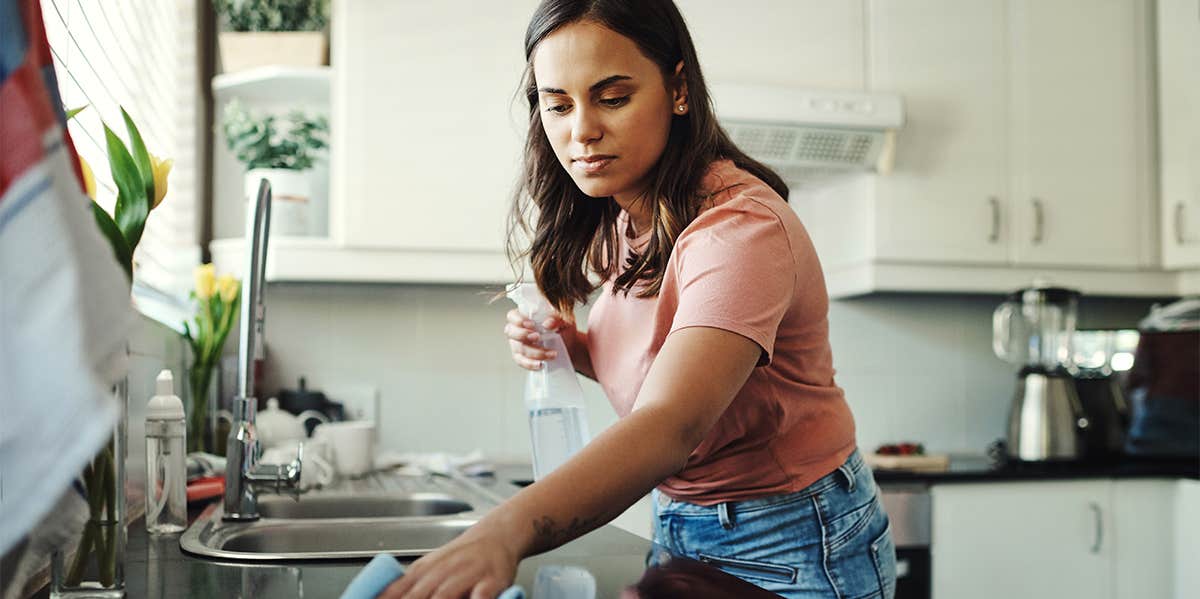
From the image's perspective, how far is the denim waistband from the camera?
1127 millimetres

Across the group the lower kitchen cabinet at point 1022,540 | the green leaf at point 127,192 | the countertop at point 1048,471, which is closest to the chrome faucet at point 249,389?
the green leaf at point 127,192

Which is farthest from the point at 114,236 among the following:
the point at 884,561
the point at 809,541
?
the point at 884,561

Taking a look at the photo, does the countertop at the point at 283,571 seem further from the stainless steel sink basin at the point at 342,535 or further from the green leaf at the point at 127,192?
the green leaf at the point at 127,192

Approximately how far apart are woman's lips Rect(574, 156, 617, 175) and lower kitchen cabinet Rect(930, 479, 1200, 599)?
158 cm

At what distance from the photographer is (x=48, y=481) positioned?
498 millimetres

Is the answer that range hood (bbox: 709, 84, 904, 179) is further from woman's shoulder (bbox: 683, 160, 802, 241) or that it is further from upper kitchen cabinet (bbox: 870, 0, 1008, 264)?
woman's shoulder (bbox: 683, 160, 802, 241)

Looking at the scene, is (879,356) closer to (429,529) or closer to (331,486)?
(331,486)

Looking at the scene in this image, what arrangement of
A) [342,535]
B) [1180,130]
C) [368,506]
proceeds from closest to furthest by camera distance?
[342,535] < [368,506] < [1180,130]

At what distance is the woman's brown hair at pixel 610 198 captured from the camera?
41.5 inches

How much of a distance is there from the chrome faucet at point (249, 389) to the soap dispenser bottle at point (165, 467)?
10 centimetres

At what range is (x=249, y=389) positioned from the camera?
136 cm

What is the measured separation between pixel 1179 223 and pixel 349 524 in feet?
7.54

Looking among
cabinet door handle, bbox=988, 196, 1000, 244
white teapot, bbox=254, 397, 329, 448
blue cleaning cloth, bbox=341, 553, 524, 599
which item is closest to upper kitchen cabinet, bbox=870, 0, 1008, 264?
cabinet door handle, bbox=988, 196, 1000, 244

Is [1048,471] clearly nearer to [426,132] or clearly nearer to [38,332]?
[426,132]
